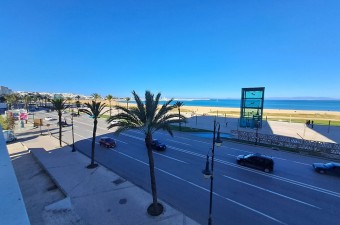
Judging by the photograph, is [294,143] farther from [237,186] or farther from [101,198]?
[101,198]

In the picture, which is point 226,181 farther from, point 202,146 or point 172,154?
point 202,146

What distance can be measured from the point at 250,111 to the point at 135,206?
36487 mm

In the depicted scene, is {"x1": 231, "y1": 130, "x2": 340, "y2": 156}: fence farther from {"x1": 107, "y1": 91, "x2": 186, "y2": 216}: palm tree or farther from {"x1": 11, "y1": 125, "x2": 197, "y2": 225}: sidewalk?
{"x1": 11, "y1": 125, "x2": 197, "y2": 225}: sidewalk

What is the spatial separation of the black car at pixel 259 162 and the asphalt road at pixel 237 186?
0.55 m

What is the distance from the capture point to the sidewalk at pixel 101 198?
11656 mm

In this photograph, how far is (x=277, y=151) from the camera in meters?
25.1

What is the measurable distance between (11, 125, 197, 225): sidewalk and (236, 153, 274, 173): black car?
10561mm

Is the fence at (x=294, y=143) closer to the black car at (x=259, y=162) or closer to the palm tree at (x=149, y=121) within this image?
the black car at (x=259, y=162)

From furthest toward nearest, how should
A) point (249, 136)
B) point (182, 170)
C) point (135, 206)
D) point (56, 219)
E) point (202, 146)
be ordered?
1. point (249, 136)
2. point (202, 146)
3. point (182, 170)
4. point (135, 206)
5. point (56, 219)

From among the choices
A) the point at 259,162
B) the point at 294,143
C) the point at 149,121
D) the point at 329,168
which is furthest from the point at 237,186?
the point at 294,143

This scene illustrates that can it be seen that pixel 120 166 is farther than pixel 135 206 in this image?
Yes

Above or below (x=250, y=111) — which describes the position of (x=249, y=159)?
below

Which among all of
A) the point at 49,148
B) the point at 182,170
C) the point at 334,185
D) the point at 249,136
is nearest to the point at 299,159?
the point at 334,185

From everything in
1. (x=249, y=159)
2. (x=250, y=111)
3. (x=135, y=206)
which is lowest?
(x=135, y=206)
